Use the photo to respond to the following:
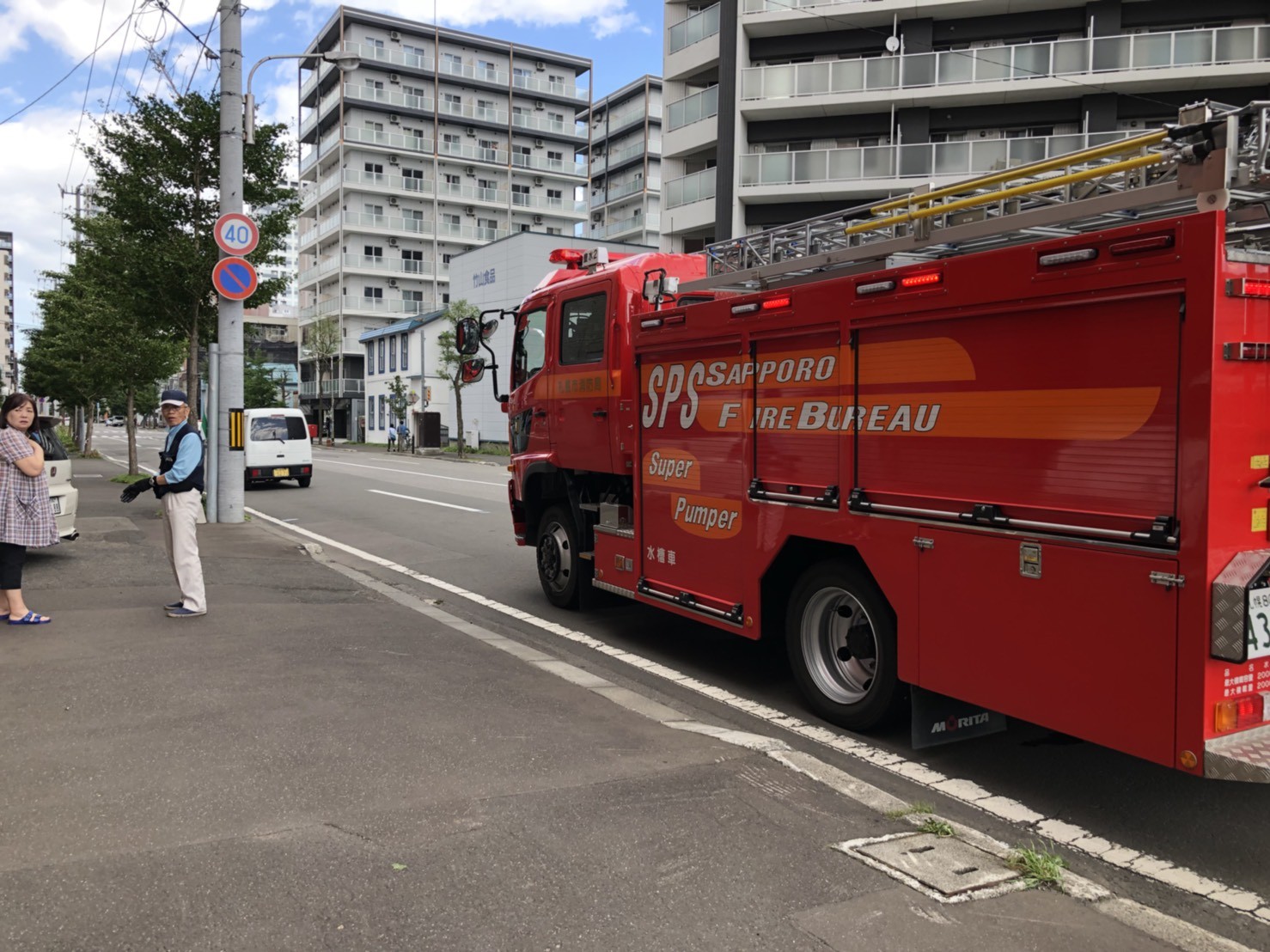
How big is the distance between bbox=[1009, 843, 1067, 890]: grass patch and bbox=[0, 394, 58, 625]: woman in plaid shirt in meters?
6.63

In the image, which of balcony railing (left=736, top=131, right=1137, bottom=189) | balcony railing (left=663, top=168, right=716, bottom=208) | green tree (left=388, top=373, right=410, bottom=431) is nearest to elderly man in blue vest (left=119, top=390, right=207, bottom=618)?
balcony railing (left=736, top=131, right=1137, bottom=189)

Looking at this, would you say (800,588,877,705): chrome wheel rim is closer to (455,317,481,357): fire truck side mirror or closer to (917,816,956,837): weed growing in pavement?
(917,816,956,837): weed growing in pavement

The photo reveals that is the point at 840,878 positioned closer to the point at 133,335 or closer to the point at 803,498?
the point at 803,498

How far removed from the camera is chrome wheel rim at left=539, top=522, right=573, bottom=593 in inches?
330

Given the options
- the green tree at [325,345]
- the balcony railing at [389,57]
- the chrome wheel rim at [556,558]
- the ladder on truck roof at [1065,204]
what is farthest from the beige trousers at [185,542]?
the balcony railing at [389,57]

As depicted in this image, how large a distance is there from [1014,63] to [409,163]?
177ft

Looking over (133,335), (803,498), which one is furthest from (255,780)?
(133,335)

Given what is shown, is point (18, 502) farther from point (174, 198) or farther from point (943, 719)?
point (174, 198)

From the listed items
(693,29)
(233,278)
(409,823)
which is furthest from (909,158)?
(409,823)

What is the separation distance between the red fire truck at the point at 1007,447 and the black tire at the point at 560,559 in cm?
164

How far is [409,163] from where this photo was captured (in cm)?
7206

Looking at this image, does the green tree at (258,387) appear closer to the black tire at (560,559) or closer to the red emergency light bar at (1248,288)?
the black tire at (560,559)

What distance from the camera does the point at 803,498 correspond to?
5246mm

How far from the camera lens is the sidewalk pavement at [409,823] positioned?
3066 millimetres
